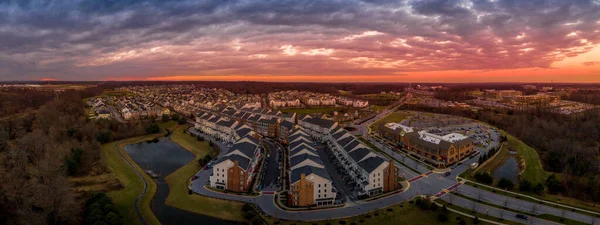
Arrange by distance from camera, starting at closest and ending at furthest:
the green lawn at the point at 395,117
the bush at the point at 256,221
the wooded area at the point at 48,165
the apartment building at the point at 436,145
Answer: the wooded area at the point at 48,165 → the bush at the point at 256,221 → the apartment building at the point at 436,145 → the green lawn at the point at 395,117

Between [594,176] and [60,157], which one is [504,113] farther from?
[60,157]

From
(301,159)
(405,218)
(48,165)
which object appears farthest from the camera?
(301,159)

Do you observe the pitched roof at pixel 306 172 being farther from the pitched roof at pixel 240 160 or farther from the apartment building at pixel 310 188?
the pitched roof at pixel 240 160

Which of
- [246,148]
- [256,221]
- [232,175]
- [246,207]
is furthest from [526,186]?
[246,148]

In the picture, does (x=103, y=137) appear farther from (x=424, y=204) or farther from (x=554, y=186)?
(x=554, y=186)

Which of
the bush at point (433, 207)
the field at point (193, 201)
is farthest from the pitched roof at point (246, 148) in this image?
the bush at point (433, 207)

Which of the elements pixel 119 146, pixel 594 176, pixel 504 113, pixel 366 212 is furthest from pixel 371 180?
pixel 504 113
